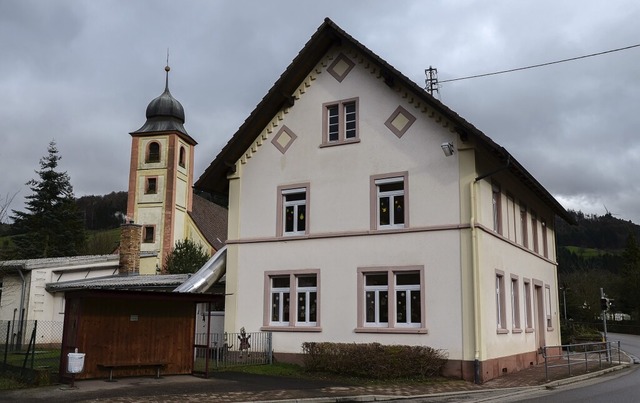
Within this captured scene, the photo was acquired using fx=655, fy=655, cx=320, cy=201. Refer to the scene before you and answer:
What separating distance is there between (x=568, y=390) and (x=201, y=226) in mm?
40690

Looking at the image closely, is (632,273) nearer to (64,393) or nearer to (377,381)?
(377,381)

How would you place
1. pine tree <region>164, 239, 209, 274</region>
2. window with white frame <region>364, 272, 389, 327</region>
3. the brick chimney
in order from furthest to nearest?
1. pine tree <region>164, 239, 209, 274</region>
2. the brick chimney
3. window with white frame <region>364, 272, 389, 327</region>

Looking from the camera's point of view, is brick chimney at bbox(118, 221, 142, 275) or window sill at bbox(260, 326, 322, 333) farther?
brick chimney at bbox(118, 221, 142, 275)

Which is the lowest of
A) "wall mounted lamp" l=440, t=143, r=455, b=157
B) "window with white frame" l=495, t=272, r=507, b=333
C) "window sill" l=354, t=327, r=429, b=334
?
"window sill" l=354, t=327, r=429, b=334

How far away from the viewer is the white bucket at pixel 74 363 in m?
14.7

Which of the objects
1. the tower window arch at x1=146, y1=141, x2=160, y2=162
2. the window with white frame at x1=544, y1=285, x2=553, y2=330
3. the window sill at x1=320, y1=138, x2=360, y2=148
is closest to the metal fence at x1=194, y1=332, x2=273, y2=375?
the window sill at x1=320, y1=138, x2=360, y2=148

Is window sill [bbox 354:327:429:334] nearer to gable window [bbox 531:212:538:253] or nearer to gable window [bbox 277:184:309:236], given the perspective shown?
gable window [bbox 277:184:309:236]

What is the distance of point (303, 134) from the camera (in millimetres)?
22219

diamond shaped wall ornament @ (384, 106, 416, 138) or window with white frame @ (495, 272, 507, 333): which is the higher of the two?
diamond shaped wall ornament @ (384, 106, 416, 138)

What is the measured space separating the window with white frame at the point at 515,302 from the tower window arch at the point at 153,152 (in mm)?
36662

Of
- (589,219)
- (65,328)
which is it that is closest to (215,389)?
(65,328)

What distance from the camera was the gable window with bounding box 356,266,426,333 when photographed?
1922 centimetres

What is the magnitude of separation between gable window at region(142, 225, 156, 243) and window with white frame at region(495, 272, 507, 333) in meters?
35.2

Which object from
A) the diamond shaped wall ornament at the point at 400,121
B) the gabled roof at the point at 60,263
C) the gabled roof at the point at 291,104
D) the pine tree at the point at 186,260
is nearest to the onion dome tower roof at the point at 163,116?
the pine tree at the point at 186,260
